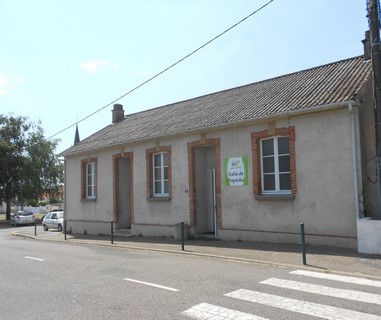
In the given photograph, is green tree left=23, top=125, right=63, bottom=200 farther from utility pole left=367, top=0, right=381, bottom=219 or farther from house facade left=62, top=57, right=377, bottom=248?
utility pole left=367, top=0, right=381, bottom=219

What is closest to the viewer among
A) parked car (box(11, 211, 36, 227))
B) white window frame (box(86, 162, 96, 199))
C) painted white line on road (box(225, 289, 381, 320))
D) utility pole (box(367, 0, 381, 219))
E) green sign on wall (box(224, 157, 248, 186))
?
painted white line on road (box(225, 289, 381, 320))

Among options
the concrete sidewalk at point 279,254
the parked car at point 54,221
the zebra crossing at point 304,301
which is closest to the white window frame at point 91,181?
the parked car at point 54,221

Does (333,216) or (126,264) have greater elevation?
(333,216)

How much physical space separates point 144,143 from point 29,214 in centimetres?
2555

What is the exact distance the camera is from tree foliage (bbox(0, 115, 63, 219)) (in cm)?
4094

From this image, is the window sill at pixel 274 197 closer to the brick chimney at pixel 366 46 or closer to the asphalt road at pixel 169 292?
the asphalt road at pixel 169 292

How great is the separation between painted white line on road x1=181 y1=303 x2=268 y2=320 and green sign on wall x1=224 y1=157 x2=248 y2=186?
7.85 metres

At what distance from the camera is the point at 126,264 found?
10.2 metres

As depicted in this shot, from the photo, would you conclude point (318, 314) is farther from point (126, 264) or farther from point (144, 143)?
point (144, 143)

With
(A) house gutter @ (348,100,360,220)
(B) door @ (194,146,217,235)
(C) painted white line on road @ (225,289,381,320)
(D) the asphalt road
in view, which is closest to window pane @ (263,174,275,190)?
(B) door @ (194,146,217,235)

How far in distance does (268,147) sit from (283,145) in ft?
1.84

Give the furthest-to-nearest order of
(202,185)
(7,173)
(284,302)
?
(7,173), (202,185), (284,302)

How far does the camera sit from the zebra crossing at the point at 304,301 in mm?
5480

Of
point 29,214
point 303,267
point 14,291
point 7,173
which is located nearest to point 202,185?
point 303,267
